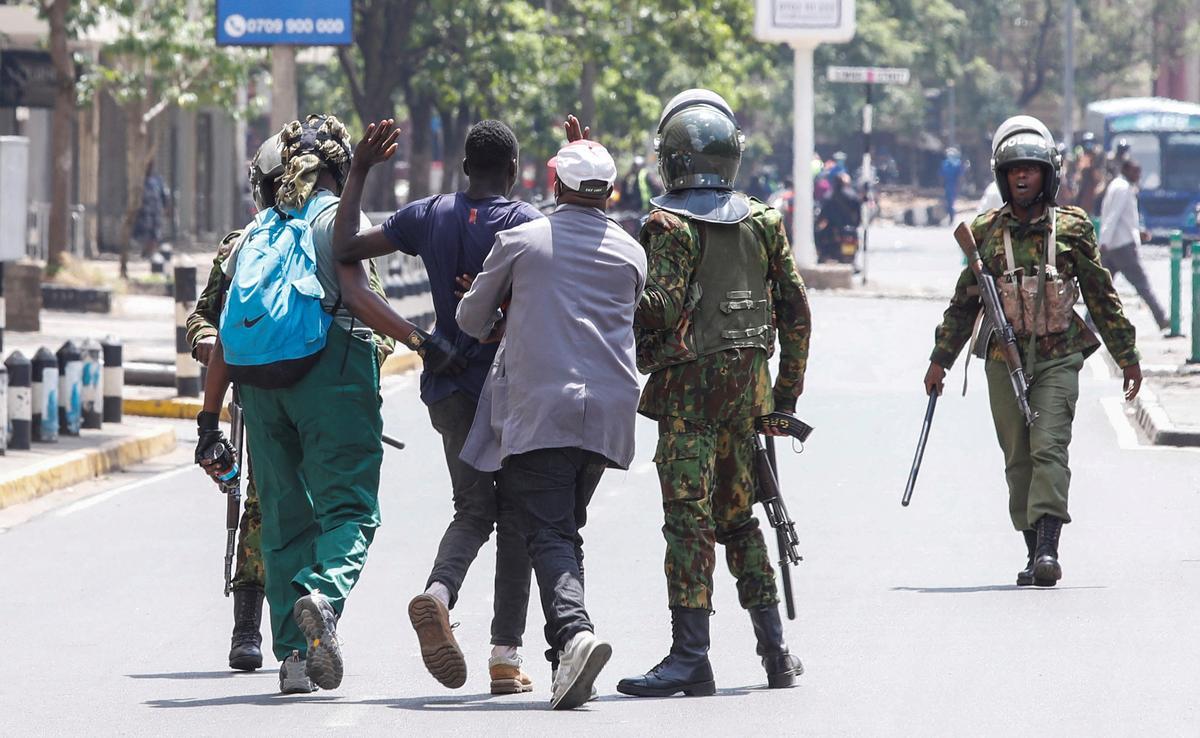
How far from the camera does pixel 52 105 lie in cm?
3762

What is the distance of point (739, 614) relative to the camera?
8.56m

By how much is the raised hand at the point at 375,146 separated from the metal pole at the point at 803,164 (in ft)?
79.0

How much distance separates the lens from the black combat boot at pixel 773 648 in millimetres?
7008

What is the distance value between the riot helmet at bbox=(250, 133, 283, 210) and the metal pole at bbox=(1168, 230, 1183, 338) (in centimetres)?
1380

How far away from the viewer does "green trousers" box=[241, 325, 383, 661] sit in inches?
271

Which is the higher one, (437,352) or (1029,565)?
(437,352)

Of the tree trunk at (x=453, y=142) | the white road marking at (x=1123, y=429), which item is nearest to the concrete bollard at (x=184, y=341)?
the white road marking at (x=1123, y=429)

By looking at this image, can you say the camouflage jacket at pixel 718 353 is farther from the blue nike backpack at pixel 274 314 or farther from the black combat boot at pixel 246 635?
the black combat boot at pixel 246 635

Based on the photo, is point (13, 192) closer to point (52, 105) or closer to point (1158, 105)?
point (52, 105)

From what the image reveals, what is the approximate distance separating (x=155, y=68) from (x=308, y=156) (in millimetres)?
24024

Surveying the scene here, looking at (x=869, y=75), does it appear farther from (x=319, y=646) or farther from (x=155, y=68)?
(x=319, y=646)

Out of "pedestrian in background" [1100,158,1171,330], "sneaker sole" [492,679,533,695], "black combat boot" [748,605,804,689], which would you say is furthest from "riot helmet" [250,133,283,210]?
"pedestrian in background" [1100,158,1171,330]

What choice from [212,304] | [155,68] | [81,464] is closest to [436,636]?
[212,304]

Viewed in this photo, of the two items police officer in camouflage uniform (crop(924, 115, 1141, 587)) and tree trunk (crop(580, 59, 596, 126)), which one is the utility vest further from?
tree trunk (crop(580, 59, 596, 126))
